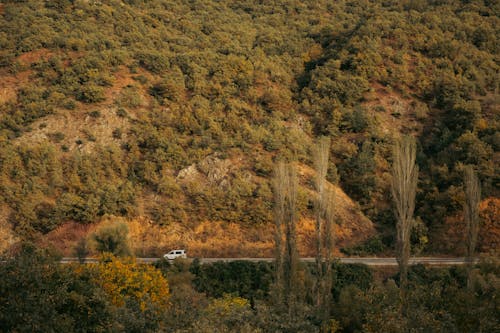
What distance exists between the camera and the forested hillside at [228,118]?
38.6 meters

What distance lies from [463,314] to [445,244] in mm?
21531

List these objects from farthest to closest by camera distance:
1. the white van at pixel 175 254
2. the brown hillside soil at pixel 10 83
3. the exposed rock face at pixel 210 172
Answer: the brown hillside soil at pixel 10 83, the exposed rock face at pixel 210 172, the white van at pixel 175 254

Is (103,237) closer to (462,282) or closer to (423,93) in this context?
(462,282)

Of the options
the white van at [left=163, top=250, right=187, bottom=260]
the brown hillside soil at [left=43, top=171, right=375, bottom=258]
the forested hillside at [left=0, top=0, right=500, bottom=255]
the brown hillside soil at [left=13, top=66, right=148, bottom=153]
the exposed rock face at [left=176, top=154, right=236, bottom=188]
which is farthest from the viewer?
the brown hillside soil at [left=13, top=66, right=148, bottom=153]

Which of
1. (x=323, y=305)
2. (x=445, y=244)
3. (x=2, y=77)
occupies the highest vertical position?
(x=2, y=77)

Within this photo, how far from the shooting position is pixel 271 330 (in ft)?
53.9

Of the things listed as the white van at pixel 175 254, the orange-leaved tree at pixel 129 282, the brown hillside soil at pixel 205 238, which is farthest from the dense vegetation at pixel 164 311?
the brown hillside soil at pixel 205 238

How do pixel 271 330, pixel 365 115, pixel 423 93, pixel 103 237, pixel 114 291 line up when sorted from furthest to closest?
pixel 423 93, pixel 365 115, pixel 103 237, pixel 114 291, pixel 271 330

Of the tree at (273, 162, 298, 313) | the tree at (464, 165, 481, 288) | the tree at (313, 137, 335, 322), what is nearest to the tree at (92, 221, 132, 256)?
the tree at (273, 162, 298, 313)

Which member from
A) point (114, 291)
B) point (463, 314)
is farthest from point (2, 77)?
point (463, 314)

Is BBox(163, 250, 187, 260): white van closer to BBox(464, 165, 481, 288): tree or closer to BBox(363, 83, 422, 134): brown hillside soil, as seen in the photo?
BBox(464, 165, 481, 288): tree

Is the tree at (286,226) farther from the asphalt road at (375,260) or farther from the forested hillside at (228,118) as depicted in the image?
the forested hillside at (228,118)

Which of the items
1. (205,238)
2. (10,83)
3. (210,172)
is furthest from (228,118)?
(10,83)

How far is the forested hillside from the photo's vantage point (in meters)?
38.6
